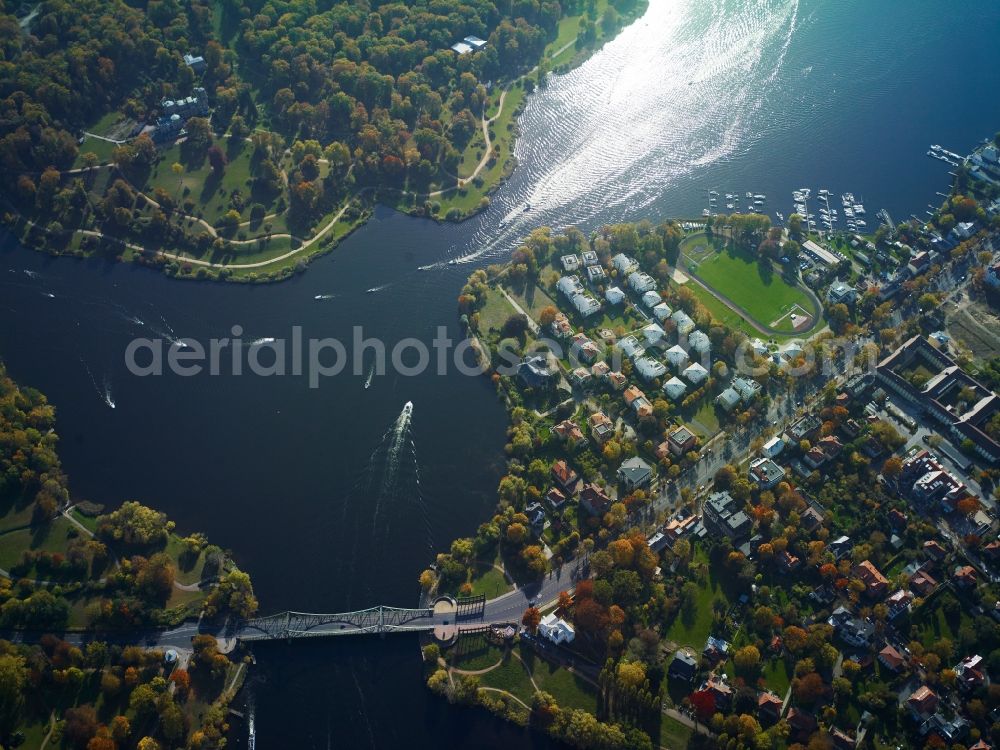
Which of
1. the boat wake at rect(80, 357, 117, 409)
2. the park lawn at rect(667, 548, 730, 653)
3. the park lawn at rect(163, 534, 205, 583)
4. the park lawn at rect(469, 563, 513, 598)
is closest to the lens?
the park lawn at rect(667, 548, 730, 653)

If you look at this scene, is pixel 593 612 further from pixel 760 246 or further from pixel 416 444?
pixel 760 246

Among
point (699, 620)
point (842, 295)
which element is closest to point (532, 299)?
point (842, 295)

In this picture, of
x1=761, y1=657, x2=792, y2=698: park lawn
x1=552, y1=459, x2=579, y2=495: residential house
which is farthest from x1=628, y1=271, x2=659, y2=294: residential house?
x1=761, y1=657, x2=792, y2=698: park lawn

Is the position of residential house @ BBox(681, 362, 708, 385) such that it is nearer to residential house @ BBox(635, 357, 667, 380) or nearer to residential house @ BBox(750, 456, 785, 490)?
residential house @ BBox(635, 357, 667, 380)

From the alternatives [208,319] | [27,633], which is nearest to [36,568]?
[27,633]

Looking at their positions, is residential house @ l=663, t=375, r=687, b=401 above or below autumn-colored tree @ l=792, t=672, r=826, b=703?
above

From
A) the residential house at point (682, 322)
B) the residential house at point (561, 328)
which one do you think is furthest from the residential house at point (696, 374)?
the residential house at point (561, 328)

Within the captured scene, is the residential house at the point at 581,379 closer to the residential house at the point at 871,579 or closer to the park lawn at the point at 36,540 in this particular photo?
the residential house at the point at 871,579
